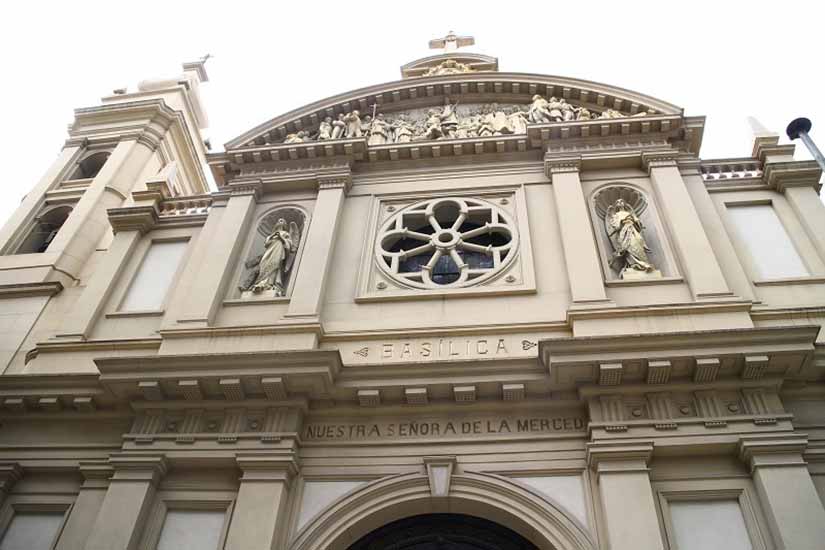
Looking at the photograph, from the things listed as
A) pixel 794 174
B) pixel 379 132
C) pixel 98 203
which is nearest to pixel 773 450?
pixel 794 174

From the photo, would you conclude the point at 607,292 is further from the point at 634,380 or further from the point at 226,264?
the point at 226,264

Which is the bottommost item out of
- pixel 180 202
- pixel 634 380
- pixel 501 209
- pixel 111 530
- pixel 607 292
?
pixel 111 530

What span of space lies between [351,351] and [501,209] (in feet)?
15.1

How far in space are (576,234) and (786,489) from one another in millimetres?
5333

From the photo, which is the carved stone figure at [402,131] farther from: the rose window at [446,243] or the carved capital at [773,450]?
the carved capital at [773,450]

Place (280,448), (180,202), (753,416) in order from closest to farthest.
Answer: (753,416) → (280,448) → (180,202)

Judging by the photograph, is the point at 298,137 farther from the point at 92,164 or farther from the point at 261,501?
the point at 261,501

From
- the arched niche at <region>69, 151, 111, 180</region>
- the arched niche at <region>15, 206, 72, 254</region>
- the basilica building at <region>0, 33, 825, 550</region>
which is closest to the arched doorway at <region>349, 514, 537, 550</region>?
the basilica building at <region>0, 33, 825, 550</region>

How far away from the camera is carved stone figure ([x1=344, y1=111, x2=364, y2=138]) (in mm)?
16094

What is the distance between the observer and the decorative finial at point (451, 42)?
19516 millimetres

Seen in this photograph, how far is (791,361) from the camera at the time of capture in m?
9.45

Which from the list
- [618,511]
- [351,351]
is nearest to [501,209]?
[351,351]

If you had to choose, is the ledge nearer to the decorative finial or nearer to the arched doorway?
the arched doorway

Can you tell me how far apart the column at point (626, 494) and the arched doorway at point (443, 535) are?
51.2 inches
